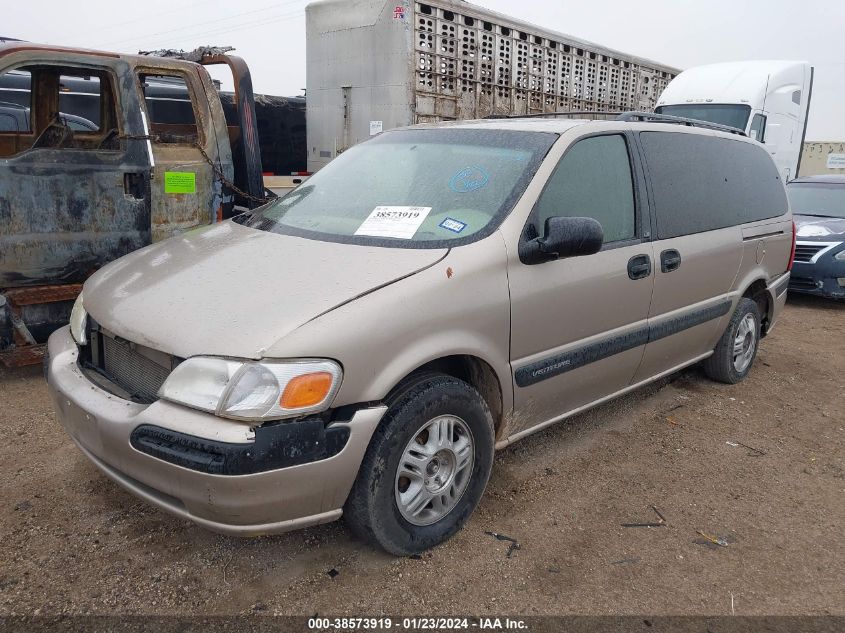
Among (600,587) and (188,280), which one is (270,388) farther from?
(600,587)

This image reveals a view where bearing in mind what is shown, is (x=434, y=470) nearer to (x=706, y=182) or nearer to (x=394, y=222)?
(x=394, y=222)

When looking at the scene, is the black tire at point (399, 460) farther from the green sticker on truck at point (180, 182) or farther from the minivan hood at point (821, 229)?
the minivan hood at point (821, 229)

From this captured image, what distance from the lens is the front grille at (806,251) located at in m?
7.61

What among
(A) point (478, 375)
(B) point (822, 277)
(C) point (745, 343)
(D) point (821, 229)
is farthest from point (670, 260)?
(D) point (821, 229)

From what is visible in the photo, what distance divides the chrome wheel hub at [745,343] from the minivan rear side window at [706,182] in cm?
70

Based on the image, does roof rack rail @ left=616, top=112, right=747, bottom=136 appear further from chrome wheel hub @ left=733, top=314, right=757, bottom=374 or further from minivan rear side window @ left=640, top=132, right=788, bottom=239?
chrome wheel hub @ left=733, top=314, right=757, bottom=374

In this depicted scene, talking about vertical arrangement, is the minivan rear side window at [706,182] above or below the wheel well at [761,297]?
above

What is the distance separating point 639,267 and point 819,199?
6.57 m

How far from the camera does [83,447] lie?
259 centimetres

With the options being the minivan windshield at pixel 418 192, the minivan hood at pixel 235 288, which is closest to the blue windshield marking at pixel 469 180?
the minivan windshield at pixel 418 192

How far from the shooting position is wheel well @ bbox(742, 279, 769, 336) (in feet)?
15.3

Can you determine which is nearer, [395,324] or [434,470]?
[395,324]

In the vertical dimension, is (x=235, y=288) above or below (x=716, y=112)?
below

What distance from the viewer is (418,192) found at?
308 cm
